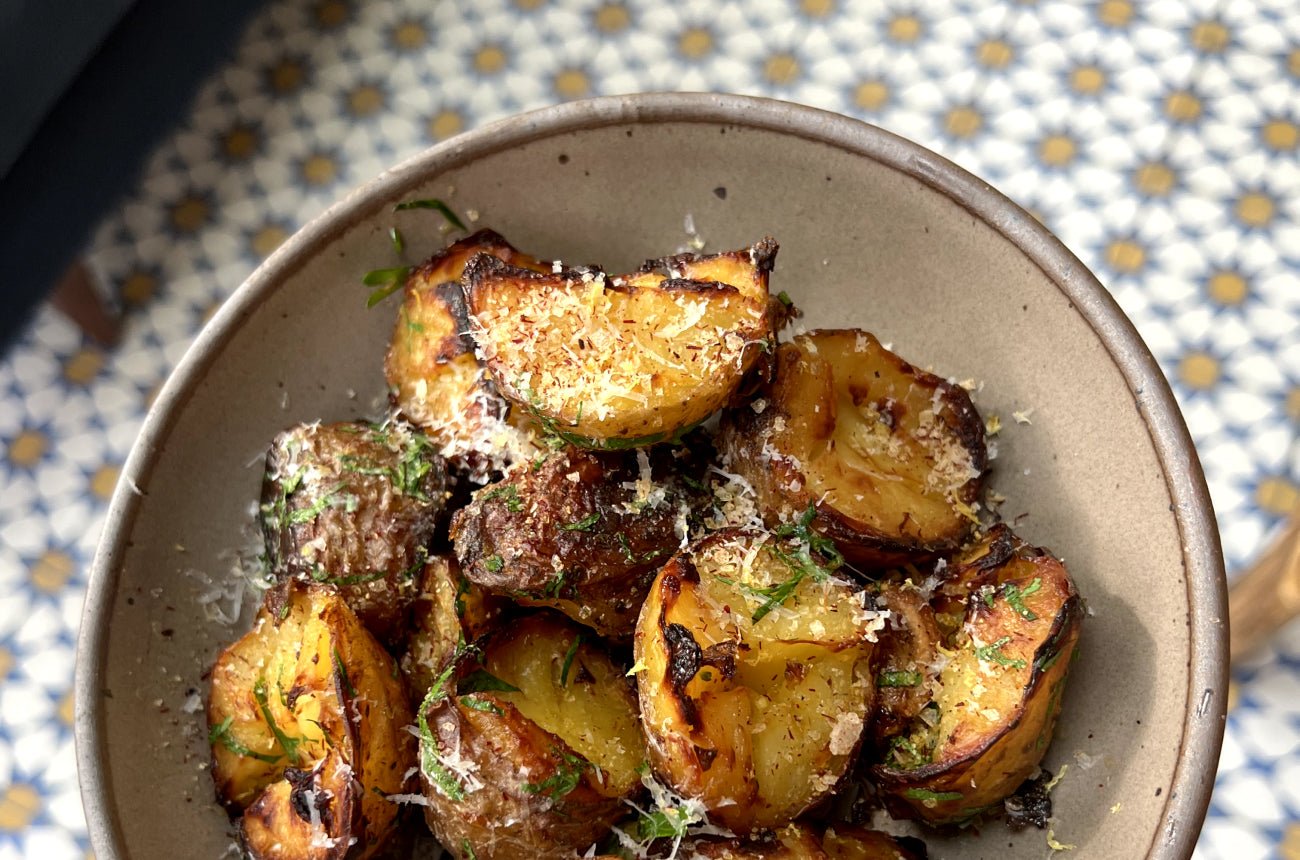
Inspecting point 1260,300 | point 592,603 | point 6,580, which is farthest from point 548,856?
point 1260,300

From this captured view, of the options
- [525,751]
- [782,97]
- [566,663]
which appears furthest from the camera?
[782,97]

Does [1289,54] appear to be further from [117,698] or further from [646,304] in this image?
[117,698]

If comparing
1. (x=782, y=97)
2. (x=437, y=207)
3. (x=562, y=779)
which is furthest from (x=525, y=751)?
(x=782, y=97)

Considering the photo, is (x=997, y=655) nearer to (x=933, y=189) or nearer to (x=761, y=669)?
(x=761, y=669)

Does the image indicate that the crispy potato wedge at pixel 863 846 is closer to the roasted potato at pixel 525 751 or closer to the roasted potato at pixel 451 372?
the roasted potato at pixel 525 751

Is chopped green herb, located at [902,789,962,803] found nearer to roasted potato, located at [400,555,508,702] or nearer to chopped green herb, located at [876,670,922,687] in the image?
chopped green herb, located at [876,670,922,687]

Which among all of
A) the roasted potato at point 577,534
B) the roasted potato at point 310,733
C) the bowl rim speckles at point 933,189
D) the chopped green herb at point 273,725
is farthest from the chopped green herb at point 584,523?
the bowl rim speckles at point 933,189

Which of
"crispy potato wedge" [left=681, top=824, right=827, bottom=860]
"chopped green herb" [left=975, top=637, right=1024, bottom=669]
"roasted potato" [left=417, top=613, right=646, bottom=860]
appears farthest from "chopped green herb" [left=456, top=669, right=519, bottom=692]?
"chopped green herb" [left=975, top=637, right=1024, bottom=669]
